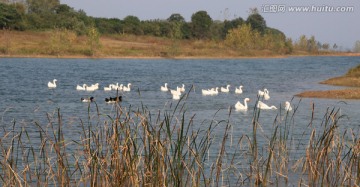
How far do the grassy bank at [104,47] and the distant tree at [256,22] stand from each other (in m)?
32.5

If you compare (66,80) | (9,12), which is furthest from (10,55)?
(66,80)

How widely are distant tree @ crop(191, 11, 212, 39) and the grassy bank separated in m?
10.5

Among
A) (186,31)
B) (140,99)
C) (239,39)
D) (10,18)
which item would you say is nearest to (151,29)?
(186,31)

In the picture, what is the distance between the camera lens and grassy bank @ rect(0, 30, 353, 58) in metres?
79.4

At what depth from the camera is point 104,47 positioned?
88.9 m

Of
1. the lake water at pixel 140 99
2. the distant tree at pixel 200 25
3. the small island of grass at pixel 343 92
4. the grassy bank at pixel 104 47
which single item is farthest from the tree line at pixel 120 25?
the small island of grass at pixel 343 92

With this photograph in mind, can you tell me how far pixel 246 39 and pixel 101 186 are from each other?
103 metres

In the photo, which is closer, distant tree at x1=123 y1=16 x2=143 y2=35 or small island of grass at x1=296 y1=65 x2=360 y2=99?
small island of grass at x1=296 y1=65 x2=360 y2=99

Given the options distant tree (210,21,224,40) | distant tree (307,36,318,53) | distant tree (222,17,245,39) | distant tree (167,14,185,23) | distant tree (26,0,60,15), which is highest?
distant tree (26,0,60,15)

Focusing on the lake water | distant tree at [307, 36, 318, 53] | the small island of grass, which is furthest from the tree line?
the small island of grass

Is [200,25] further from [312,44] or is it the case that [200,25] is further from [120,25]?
[312,44]

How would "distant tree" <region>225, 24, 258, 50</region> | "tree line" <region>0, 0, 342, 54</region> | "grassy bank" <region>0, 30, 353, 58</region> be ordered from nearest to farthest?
"grassy bank" <region>0, 30, 353, 58</region> → "tree line" <region>0, 0, 342, 54</region> → "distant tree" <region>225, 24, 258, 50</region>

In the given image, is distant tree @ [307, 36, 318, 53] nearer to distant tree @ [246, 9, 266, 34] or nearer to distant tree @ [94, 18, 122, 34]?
distant tree @ [246, 9, 266, 34]

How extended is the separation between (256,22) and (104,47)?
60.4 m
